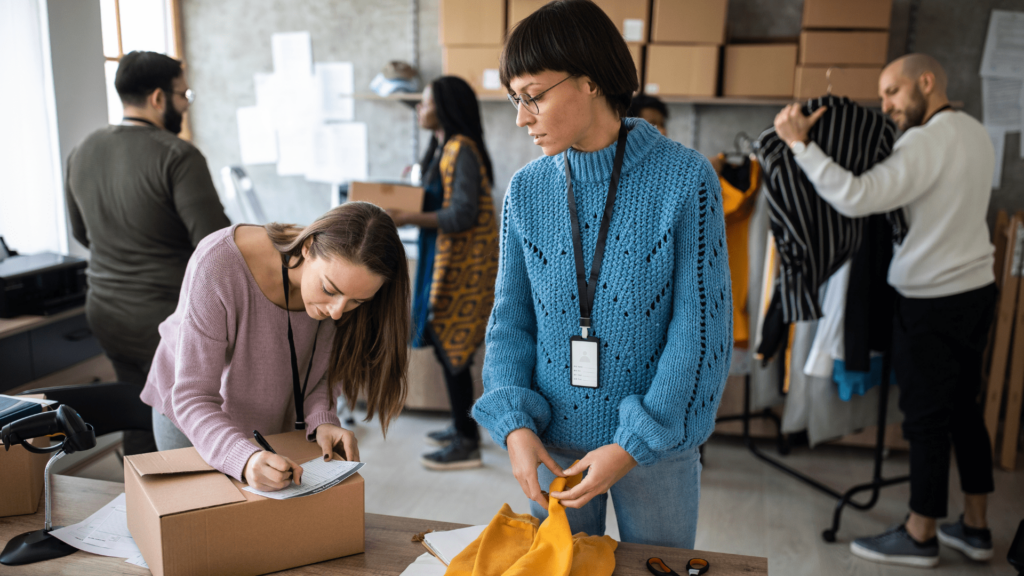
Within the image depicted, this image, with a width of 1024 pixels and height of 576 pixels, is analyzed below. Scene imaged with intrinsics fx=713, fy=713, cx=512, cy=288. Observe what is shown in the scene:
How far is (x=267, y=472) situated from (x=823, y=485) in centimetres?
238

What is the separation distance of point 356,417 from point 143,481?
2.41 meters

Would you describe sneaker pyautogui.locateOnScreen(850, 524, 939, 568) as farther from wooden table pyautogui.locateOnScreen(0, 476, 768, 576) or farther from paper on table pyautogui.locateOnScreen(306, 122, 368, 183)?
paper on table pyautogui.locateOnScreen(306, 122, 368, 183)

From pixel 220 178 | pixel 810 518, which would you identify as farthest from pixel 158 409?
pixel 220 178

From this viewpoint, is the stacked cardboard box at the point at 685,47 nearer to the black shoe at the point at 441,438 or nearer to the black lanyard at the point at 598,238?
the black shoe at the point at 441,438

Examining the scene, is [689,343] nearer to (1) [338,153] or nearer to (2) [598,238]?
(2) [598,238]

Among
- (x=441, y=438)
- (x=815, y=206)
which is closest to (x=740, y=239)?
(x=815, y=206)

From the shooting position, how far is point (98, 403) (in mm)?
1744

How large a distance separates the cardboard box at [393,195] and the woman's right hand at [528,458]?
1.80 m

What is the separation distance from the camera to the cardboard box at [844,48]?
3.04m

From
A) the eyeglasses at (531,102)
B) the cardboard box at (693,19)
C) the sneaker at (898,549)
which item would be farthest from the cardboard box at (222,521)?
the cardboard box at (693,19)

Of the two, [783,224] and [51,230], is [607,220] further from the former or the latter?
[51,230]

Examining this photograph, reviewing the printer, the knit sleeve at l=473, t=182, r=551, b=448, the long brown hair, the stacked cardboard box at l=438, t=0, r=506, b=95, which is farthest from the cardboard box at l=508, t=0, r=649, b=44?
the knit sleeve at l=473, t=182, r=551, b=448

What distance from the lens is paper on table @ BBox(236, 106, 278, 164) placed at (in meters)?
4.11

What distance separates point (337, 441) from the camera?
1.29m
